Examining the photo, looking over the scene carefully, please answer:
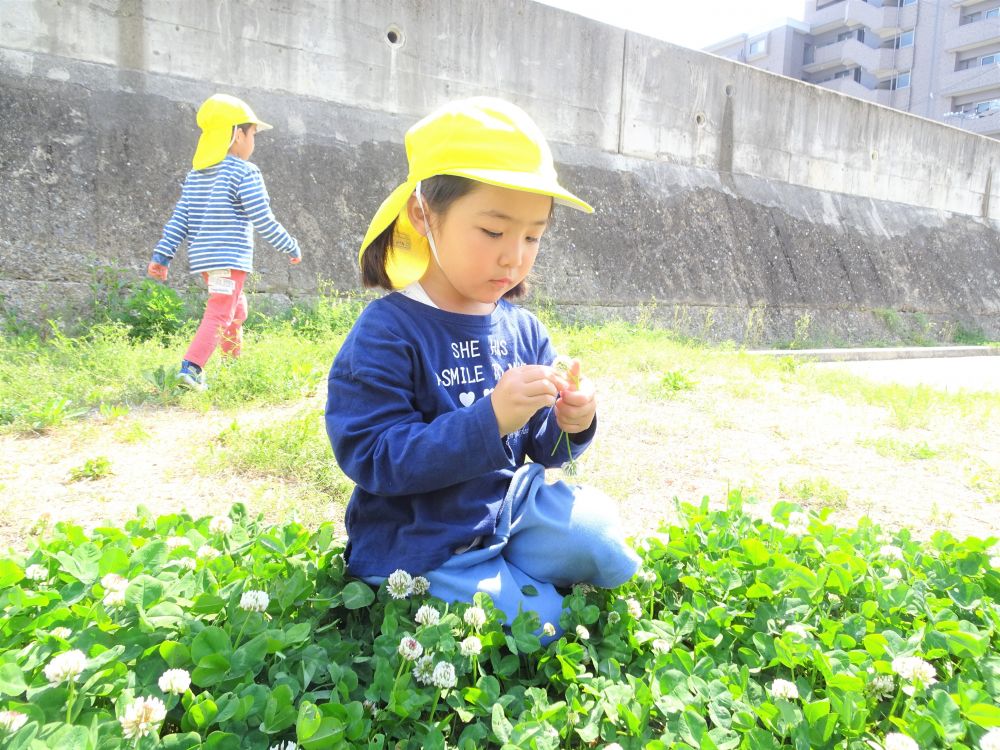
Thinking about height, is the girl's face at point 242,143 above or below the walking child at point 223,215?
above

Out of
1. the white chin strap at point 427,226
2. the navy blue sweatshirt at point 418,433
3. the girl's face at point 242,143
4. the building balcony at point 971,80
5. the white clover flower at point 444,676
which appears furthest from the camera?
the building balcony at point 971,80

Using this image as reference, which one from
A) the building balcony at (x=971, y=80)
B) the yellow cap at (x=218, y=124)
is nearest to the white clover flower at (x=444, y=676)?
the yellow cap at (x=218, y=124)

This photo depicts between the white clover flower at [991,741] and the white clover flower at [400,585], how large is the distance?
1.08 m

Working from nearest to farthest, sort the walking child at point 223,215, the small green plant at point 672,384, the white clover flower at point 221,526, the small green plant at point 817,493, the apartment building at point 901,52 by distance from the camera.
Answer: the white clover flower at point 221,526 < the small green plant at point 817,493 < the walking child at point 223,215 < the small green plant at point 672,384 < the apartment building at point 901,52

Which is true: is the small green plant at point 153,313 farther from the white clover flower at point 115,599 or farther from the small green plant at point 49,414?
the white clover flower at point 115,599

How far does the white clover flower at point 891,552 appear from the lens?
191 cm

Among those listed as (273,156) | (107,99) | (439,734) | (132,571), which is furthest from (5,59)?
(439,734)

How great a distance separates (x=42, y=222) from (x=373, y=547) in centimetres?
528

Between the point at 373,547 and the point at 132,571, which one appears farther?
the point at 373,547

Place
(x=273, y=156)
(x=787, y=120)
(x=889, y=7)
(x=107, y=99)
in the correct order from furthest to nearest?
(x=889, y=7) → (x=787, y=120) → (x=273, y=156) → (x=107, y=99)

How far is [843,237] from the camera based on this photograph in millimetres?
11805

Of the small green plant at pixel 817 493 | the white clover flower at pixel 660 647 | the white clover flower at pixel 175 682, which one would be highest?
the white clover flower at pixel 175 682

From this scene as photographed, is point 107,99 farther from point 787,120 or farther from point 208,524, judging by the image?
point 787,120

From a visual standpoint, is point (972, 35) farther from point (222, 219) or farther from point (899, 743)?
point (899, 743)
